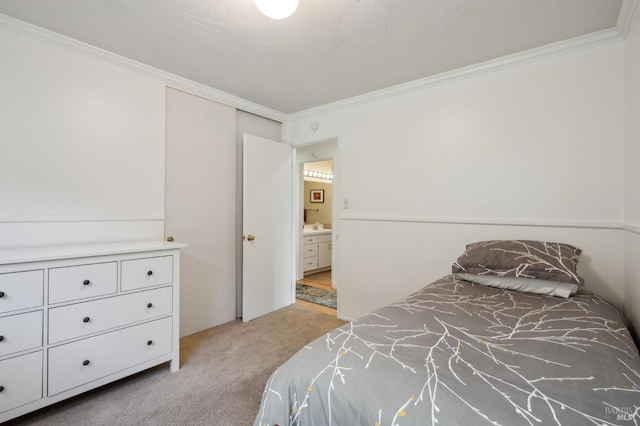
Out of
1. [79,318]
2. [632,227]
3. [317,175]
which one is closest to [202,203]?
[79,318]

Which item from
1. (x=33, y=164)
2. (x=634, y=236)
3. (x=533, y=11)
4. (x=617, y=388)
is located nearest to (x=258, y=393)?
(x=617, y=388)

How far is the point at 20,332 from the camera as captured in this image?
1.57 metres

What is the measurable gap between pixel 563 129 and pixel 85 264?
3.27 meters

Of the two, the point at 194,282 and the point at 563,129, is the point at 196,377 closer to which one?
the point at 194,282

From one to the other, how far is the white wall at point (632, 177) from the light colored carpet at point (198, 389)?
223 cm

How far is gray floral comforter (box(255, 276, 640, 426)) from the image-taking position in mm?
746

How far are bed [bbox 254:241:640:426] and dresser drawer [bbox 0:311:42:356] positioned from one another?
58.1 inches

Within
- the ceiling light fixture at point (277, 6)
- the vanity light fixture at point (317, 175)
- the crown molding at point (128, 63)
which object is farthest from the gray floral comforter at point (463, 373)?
the vanity light fixture at point (317, 175)

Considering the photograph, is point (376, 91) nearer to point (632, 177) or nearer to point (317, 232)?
point (632, 177)

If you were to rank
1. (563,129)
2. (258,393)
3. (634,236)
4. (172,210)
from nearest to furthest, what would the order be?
(634,236) < (258,393) < (563,129) < (172,210)

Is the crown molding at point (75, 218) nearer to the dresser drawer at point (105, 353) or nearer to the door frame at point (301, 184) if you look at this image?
the dresser drawer at point (105, 353)

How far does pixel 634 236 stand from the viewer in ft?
5.36

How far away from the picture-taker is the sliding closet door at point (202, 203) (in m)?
2.72

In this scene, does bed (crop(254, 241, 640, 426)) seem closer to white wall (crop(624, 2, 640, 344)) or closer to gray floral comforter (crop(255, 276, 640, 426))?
gray floral comforter (crop(255, 276, 640, 426))
